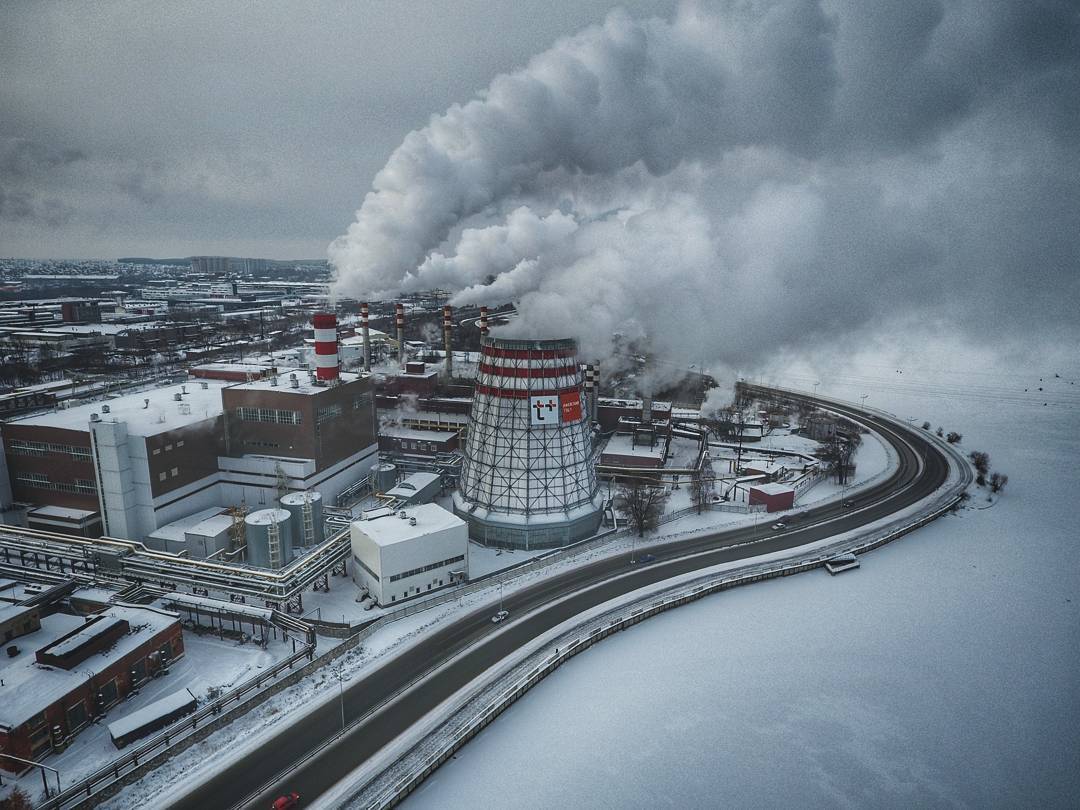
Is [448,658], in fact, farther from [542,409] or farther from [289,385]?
[289,385]

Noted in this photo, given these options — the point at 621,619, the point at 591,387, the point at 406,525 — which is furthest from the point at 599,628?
the point at 591,387

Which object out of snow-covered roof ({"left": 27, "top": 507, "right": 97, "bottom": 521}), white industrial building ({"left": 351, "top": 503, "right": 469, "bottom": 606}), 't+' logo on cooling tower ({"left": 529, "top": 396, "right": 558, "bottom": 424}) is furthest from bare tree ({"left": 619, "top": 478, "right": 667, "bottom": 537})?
snow-covered roof ({"left": 27, "top": 507, "right": 97, "bottom": 521})

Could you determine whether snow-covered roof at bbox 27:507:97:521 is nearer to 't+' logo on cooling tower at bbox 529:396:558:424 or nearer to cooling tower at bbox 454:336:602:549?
cooling tower at bbox 454:336:602:549

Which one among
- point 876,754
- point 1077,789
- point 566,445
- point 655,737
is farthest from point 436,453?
point 1077,789

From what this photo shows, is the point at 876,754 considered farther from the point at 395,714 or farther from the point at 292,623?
the point at 292,623

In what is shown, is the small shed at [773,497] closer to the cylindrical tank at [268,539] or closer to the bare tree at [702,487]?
the bare tree at [702,487]

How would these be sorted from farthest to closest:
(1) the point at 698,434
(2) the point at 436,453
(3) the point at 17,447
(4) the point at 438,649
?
1. (1) the point at 698,434
2. (2) the point at 436,453
3. (3) the point at 17,447
4. (4) the point at 438,649

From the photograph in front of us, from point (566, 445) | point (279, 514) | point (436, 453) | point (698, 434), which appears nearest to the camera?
point (279, 514)
